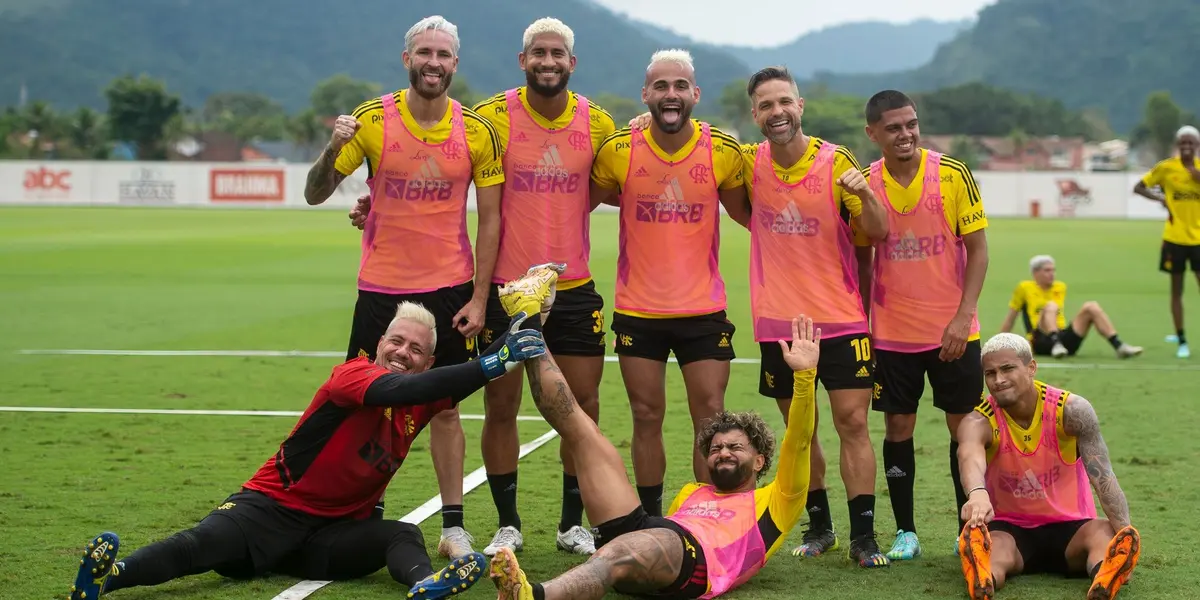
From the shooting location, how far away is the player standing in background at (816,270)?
6480 millimetres

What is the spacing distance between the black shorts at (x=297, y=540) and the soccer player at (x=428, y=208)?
2.63 ft

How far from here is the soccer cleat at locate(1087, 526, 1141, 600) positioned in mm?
5562

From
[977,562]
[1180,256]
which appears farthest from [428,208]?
[1180,256]

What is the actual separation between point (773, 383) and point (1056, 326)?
8686 millimetres

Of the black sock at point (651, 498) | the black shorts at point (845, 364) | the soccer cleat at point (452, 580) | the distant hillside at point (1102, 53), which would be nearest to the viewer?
the soccer cleat at point (452, 580)

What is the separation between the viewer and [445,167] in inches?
265

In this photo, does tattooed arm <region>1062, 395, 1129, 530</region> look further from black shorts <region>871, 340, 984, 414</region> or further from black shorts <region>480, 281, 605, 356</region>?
black shorts <region>480, 281, 605, 356</region>

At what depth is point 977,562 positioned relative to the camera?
561 cm

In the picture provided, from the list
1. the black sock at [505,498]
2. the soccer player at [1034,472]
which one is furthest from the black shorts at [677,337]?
the soccer player at [1034,472]

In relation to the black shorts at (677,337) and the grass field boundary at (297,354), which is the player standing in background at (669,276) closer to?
the black shorts at (677,337)

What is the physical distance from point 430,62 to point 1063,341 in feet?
31.2

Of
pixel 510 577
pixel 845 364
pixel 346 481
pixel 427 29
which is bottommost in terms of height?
pixel 510 577

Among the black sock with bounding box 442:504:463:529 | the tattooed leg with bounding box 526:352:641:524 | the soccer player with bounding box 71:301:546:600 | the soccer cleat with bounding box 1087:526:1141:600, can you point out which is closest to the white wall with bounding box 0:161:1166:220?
the black sock with bounding box 442:504:463:529

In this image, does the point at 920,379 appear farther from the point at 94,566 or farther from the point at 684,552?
the point at 94,566
